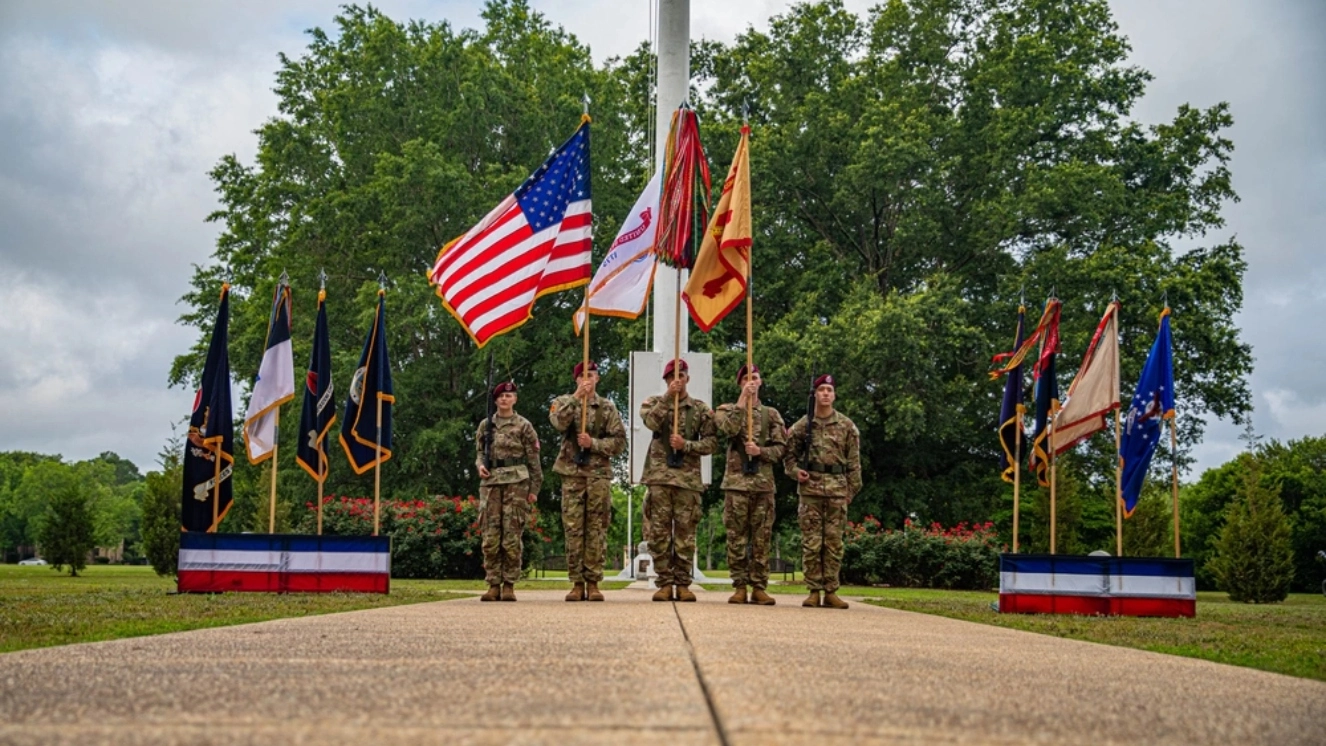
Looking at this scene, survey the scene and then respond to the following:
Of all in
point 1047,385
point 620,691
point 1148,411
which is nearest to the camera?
point 620,691

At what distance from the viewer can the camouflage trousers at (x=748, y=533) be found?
470 inches

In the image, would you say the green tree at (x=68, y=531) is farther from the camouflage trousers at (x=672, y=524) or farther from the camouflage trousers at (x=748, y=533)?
the camouflage trousers at (x=748, y=533)

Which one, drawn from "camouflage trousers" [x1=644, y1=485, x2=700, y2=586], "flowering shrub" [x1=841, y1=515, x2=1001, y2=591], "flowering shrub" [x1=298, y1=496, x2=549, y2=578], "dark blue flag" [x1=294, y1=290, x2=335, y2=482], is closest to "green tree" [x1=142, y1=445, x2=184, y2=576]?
"flowering shrub" [x1=298, y1=496, x2=549, y2=578]

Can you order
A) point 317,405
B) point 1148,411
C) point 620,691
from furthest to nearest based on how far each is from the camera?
point 317,405 → point 1148,411 → point 620,691

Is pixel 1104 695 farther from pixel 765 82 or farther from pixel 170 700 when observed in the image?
pixel 765 82

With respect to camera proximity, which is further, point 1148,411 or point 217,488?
point 217,488

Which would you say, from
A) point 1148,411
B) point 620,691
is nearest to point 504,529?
point 1148,411

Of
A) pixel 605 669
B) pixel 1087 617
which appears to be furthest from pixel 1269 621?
pixel 605 669

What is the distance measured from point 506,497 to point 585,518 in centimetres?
77

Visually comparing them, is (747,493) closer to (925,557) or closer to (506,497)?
(506,497)

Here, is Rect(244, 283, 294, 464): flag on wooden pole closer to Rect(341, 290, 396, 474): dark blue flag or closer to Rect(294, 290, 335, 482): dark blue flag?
Rect(294, 290, 335, 482): dark blue flag

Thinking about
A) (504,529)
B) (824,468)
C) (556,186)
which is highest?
(556,186)

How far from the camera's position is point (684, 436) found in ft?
40.0

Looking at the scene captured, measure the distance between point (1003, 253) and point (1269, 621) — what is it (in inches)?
766
